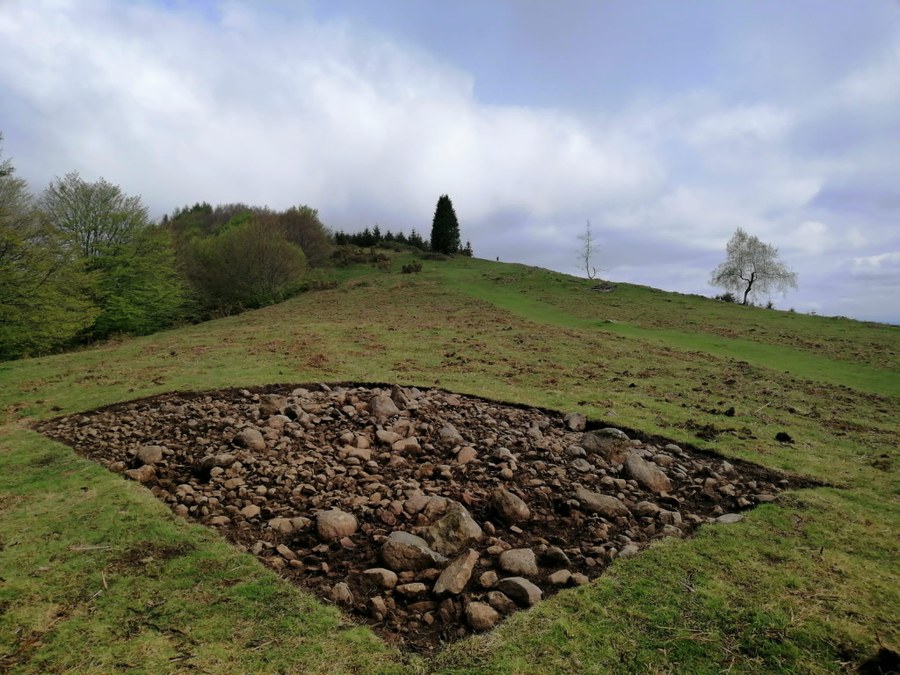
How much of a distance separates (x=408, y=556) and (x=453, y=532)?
652mm

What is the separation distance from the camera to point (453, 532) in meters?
5.06

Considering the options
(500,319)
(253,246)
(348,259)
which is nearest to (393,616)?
(500,319)

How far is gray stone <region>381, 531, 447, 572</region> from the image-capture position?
4.56 m

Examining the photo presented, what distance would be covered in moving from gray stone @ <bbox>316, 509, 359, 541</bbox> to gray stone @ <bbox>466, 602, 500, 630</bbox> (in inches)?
71.4

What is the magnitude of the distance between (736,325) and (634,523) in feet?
98.6

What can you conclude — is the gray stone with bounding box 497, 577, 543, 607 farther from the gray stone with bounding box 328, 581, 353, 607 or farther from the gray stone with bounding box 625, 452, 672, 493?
the gray stone with bounding box 625, 452, 672, 493

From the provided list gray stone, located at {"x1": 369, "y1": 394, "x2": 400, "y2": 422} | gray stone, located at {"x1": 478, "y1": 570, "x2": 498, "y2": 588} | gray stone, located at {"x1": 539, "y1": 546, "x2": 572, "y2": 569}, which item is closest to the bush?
gray stone, located at {"x1": 369, "y1": 394, "x2": 400, "y2": 422}

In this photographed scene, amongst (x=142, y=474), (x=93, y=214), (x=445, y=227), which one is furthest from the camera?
(x=445, y=227)

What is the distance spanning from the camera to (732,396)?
1291cm

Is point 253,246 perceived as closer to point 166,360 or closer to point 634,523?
point 166,360

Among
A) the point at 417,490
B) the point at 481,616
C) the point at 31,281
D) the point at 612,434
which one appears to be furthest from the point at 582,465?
the point at 31,281

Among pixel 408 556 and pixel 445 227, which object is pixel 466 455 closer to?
pixel 408 556

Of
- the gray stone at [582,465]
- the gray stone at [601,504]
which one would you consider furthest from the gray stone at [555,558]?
the gray stone at [582,465]

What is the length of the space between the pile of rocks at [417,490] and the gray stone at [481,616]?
0.04 ft
